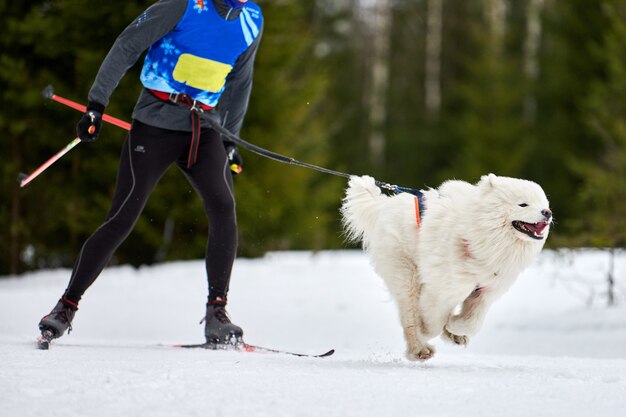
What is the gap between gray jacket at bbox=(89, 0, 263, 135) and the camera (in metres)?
3.94

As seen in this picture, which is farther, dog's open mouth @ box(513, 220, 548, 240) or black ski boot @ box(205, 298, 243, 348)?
black ski boot @ box(205, 298, 243, 348)

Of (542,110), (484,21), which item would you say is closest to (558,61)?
(542,110)

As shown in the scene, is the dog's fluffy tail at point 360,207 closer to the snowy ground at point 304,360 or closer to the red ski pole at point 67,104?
the snowy ground at point 304,360

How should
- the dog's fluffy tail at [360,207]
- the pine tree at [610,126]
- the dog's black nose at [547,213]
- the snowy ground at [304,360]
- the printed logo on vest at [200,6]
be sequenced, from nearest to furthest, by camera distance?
the snowy ground at [304,360]
the dog's black nose at [547,213]
the printed logo on vest at [200,6]
the dog's fluffy tail at [360,207]
the pine tree at [610,126]

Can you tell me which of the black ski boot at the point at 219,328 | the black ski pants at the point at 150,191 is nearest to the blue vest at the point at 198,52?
the black ski pants at the point at 150,191

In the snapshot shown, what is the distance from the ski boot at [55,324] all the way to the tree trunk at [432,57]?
19290mm

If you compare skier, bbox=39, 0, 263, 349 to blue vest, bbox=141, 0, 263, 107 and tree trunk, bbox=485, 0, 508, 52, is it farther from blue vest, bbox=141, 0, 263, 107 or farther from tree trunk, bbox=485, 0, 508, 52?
tree trunk, bbox=485, 0, 508, 52

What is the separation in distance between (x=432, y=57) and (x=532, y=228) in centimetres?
1960

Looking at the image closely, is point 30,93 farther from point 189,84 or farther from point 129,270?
point 189,84

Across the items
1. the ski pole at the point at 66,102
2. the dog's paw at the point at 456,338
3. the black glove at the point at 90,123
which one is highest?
the ski pole at the point at 66,102

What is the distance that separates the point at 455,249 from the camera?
388 centimetres

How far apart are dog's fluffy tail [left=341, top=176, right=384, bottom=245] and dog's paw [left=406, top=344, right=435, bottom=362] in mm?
797

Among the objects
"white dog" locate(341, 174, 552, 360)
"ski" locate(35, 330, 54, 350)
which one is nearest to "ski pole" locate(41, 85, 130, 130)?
"ski" locate(35, 330, 54, 350)

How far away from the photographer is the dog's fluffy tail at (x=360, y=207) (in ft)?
14.9
